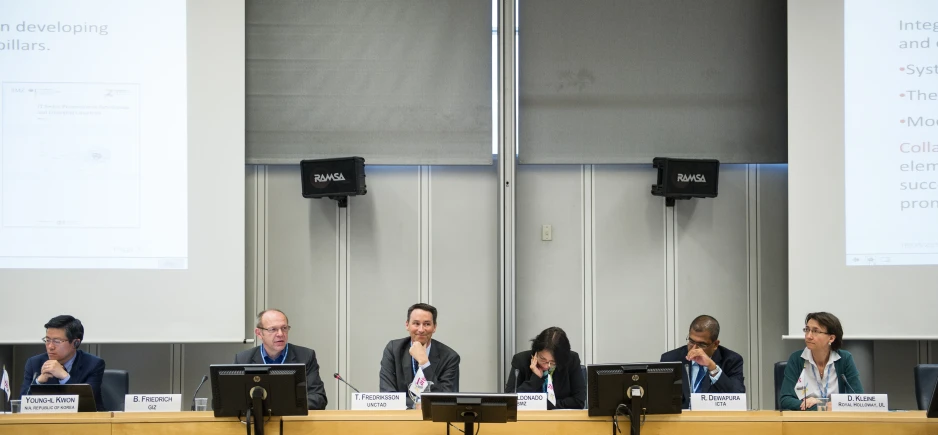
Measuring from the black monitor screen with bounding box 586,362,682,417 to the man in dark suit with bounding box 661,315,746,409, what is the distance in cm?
77

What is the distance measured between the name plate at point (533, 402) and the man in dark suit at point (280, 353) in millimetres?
1105

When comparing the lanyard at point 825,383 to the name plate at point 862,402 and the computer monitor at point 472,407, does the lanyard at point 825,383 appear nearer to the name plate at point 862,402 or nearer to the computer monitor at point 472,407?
the name plate at point 862,402

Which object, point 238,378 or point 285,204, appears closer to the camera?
point 238,378

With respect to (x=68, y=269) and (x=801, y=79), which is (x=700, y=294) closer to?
(x=801, y=79)

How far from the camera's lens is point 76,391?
3.70m

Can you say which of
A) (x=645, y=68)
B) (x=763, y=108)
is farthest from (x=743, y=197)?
(x=645, y=68)

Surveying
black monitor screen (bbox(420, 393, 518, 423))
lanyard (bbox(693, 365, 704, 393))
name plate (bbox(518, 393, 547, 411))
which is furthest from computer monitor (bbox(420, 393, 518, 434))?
lanyard (bbox(693, 365, 704, 393))

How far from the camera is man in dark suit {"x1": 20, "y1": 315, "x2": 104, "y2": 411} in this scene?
4.40 metres

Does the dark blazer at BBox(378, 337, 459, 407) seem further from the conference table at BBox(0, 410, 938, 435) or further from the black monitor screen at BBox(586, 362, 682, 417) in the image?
the black monitor screen at BBox(586, 362, 682, 417)

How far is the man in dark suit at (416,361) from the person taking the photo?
4469 millimetres

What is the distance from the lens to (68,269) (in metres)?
5.04

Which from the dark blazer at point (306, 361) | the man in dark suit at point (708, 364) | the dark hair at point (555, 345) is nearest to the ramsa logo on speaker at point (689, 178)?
the man in dark suit at point (708, 364)

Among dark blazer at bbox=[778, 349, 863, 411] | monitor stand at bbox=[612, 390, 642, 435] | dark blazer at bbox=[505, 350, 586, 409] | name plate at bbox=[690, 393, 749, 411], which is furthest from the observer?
dark blazer at bbox=[505, 350, 586, 409]

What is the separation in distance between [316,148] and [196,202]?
0.81 m
